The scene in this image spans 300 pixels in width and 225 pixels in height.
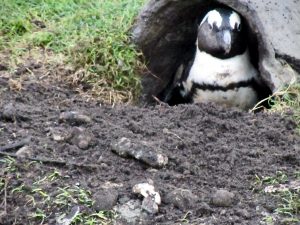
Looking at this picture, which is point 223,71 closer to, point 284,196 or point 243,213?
point 284,196

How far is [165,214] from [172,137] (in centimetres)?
55

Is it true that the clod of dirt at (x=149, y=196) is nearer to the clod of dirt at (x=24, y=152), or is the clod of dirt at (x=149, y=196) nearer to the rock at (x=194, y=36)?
the clod of dirt at (x=24, y=152)

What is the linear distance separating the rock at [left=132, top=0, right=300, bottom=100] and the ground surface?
666 millimetres

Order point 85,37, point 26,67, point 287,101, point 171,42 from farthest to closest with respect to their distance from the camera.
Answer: point 171,42, point 85,37, point 26,67, point 287,101

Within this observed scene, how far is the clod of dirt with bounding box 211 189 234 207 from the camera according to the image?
2.62 meters

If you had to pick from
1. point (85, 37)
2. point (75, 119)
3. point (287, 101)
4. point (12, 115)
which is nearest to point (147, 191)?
point (75, 119)

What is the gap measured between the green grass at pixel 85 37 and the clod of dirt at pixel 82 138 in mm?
1034

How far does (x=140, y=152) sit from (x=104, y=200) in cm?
33

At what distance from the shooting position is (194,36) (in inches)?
189

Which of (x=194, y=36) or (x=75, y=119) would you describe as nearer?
(x=75, y=119)

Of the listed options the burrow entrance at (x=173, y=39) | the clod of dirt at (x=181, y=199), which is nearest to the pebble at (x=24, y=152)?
the clod of dirt at (x=181, y=199)

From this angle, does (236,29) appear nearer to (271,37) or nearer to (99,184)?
(271,37)

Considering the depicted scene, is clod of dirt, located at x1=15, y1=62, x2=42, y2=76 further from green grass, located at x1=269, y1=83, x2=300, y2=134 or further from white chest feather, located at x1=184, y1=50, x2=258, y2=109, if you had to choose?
green grass, located at x1=269, y1=83, x2=300, y2=134

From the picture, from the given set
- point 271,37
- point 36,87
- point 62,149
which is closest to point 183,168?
point 62,149
